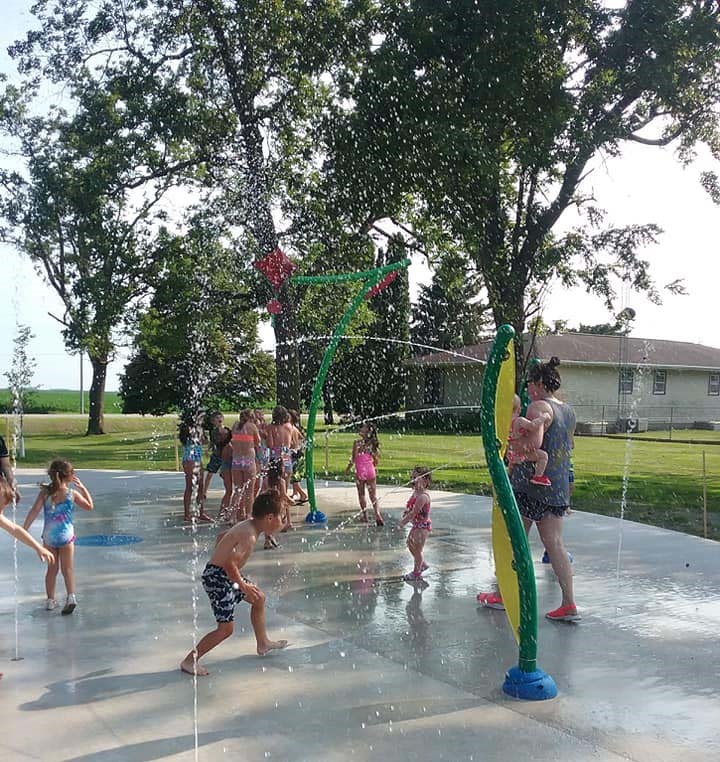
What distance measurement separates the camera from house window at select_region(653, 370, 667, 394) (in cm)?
4306

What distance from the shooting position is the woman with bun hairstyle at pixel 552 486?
19.9 ft

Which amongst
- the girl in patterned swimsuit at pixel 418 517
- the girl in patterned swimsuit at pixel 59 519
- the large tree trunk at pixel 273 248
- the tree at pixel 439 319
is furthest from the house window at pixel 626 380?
the girl in patterned swimsuit at pixel 59 519

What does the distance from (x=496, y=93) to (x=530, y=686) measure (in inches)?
500

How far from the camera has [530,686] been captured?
4.70 meters

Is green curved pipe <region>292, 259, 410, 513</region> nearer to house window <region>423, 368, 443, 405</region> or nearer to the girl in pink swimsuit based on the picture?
the girl in pink swimsuit

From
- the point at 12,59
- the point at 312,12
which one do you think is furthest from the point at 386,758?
the point at 12,59

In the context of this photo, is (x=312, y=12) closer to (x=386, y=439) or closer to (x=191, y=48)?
(x=191, y=48)

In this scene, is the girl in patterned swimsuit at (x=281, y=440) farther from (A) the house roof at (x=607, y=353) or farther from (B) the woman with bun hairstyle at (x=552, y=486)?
(A) the house roof at (x=607, y=353)

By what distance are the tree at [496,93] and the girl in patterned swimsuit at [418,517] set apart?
8446 millimetres

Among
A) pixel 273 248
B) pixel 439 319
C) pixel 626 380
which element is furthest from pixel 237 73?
pixel 439 319

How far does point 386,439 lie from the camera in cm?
3419

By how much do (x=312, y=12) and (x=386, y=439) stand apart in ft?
63.5

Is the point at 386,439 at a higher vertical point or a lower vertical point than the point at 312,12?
lower

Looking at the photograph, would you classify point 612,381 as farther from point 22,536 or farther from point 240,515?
point 22,536
